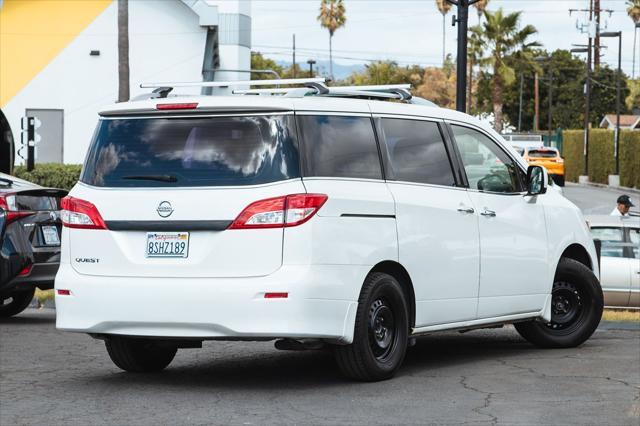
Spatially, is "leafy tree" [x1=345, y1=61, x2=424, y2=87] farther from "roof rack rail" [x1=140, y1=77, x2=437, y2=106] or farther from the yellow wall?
"roof rack rail" [x1=140, y1=77, x2=437, y2=106]

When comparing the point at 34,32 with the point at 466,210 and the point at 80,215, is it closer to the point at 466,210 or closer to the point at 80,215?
the point at 466,210

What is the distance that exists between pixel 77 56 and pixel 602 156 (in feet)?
99.0

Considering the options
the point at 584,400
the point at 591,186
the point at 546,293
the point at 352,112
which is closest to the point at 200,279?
the point at 352,112

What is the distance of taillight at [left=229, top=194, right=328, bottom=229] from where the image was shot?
8.55 m

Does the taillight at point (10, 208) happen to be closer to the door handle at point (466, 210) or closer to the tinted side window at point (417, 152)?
the tinted side window at point (417, 152)

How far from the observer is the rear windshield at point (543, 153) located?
54.2m

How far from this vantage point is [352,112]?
9367mm

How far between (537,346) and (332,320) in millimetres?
3566

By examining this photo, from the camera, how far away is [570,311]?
11.7 metres

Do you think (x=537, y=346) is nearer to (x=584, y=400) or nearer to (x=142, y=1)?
(x=584, y=400)

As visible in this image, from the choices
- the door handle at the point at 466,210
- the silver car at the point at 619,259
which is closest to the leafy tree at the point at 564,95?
the silver car at the point at 619,259

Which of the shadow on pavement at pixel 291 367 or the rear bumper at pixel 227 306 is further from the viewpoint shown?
the shadow on pavement at pixel 291 367

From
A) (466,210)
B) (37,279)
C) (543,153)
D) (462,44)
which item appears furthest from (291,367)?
(543,153)

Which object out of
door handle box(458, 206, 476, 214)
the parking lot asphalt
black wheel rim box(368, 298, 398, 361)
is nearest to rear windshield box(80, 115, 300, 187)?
black wheel rim box(368, 298, 398, 361)
